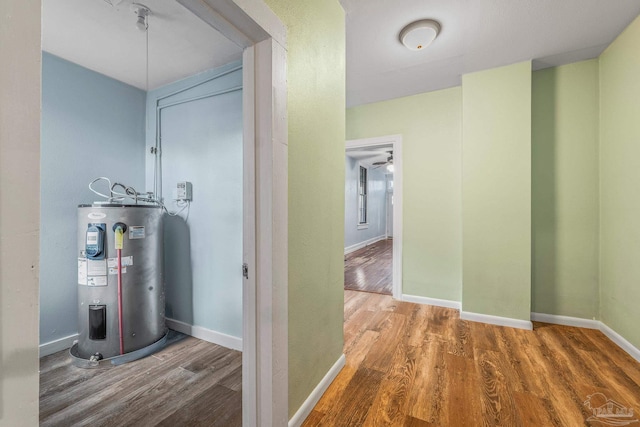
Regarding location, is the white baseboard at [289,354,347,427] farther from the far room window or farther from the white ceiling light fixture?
the far room window

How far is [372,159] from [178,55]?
18.1 feet

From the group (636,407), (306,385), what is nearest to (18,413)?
(306,385)

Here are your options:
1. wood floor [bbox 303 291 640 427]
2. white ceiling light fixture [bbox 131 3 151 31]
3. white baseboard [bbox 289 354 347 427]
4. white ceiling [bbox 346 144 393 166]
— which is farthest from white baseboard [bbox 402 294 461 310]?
white ceiling [bbox 346 144 393 166]

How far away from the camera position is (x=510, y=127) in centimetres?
247

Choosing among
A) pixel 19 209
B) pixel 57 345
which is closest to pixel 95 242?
pixel 57 345

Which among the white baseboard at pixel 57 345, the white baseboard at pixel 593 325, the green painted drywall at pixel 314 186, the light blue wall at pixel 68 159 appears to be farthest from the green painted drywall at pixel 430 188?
the white baseboard at pixel 57 345

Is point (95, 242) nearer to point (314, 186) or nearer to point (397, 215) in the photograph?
point (314, 186)

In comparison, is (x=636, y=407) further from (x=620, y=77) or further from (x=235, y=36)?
(x=235, y=36)

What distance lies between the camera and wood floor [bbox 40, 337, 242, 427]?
57.8 inches

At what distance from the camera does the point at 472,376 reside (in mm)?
1719

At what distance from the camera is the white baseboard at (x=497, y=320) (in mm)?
2415

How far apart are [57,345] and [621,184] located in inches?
188

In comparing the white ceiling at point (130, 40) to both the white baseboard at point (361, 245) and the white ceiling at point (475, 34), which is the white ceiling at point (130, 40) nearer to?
the white ceiling at point (475, 34)

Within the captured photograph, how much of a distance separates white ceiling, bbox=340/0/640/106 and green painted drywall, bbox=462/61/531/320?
25cm
